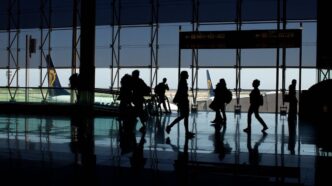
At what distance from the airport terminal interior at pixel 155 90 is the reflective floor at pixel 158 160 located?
0.05 ft

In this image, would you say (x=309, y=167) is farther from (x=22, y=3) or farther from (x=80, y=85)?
(x=22, y=3)

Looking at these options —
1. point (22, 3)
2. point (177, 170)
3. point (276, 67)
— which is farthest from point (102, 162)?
point (22, 3)

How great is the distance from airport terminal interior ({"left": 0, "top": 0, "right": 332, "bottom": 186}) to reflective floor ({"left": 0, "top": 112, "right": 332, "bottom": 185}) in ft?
0.05

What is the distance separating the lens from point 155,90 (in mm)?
13742

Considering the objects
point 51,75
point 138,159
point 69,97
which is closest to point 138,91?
point 138,159

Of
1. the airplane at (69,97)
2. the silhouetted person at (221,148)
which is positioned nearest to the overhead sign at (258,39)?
the airplane at (69,97)

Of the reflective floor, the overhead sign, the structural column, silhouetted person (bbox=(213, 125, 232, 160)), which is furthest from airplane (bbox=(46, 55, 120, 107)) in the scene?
silhouetted person (bbox=(213, 125, 232, 160))

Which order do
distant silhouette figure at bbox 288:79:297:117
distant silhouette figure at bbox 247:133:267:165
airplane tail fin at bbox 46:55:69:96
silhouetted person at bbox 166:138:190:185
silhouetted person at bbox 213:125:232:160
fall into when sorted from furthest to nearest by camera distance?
airplane tail fin at bbox 46:55:69:96 < distant silhouette figure at bbox 288:79:297:117 < silhouetted person at bbox 213:125:232:160 < distant silhouette figure at bbox 247:133:267:165 < silhouetted person at bbox 166:138:190:185

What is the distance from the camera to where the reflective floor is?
3.92 meters

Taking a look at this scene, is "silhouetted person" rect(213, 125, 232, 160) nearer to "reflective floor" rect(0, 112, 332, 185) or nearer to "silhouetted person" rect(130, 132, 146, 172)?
"reflective floor" rect(0, 112, 332, 185)

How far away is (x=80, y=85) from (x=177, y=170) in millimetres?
9385

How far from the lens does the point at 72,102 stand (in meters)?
14.6

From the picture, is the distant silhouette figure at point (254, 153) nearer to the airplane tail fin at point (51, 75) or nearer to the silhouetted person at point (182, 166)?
the silhouetted person at point (182, 166)

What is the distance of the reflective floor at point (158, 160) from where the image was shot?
154 inches
